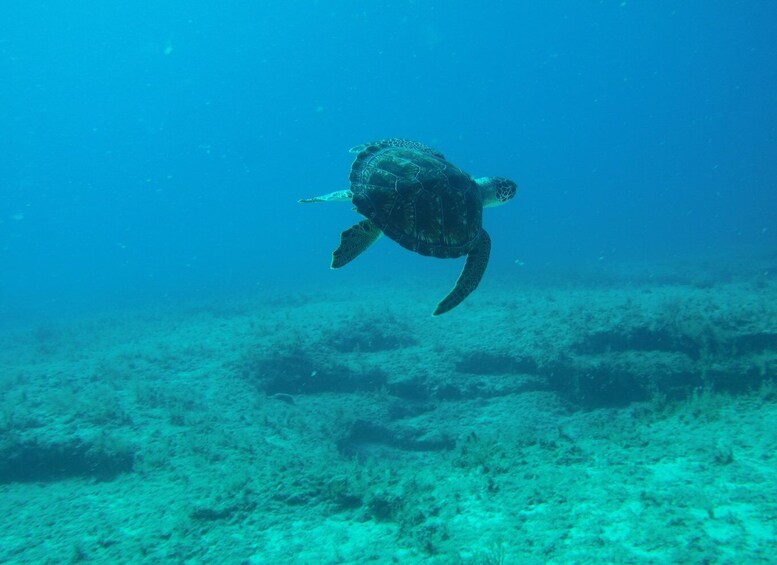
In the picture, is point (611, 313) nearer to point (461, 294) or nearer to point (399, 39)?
point (461, 294)

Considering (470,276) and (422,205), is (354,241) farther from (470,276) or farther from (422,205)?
(470,276)

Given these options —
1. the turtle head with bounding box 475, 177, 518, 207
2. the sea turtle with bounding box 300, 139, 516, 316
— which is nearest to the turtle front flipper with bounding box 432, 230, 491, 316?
the sea turtle with bounding box 300, 139, 516, 316

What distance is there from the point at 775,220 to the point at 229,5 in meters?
150

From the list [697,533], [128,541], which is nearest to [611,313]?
[697,533]

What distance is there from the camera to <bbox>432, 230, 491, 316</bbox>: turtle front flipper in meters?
5.06

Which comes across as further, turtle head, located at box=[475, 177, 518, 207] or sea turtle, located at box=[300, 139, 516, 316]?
turtle head, located at box=[475, 177, 518, 207]

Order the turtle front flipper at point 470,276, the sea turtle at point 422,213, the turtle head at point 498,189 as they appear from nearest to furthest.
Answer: the turtle front flipper at point 470,276
the sea turtle at point 422,213
the turtle head at point 498,189

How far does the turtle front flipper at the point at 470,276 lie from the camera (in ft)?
16.6

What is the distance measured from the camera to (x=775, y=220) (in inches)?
2037

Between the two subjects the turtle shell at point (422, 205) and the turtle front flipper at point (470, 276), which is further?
the turtle shell at point (422, 205)

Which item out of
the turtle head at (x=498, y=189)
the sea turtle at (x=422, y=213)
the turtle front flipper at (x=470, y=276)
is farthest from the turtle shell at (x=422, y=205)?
the turtle head at (x=498, y=189)

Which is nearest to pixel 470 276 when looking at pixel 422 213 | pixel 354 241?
pixel 422 213

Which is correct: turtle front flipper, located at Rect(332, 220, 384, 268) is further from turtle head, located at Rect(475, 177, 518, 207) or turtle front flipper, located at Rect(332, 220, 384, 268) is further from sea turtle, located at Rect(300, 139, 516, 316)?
turtle head, located at Rect(475, 177, 518, 207)

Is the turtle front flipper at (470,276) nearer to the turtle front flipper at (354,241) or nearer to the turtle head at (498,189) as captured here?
the turtle front flipper at (354,241)
